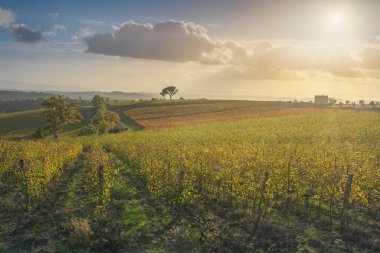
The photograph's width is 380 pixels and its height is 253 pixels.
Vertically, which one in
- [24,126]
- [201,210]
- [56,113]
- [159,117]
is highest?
[56,113]

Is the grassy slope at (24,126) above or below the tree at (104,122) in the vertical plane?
Answer: below

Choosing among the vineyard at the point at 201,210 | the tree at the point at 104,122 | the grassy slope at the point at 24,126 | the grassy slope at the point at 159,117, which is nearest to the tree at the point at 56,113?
the tree at the point at 104,122

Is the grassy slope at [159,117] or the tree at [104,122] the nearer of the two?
the tree at [104,122]

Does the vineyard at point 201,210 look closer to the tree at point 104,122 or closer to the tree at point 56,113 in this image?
the tree at point 56,113

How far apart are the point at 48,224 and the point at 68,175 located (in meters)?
10.0

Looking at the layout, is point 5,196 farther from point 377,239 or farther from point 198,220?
point 377,239

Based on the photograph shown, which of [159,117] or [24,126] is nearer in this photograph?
[24,126]

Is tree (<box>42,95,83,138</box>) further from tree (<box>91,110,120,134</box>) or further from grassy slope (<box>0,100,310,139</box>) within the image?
grassy slope (<box>0,100,310,139</box>)

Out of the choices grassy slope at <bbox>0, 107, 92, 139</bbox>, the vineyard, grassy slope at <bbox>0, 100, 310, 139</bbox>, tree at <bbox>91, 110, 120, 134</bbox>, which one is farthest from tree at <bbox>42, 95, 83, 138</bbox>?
the vineyard

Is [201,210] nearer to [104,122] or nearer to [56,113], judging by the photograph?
[56,113]

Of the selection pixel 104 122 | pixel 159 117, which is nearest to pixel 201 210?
pixel 104 122

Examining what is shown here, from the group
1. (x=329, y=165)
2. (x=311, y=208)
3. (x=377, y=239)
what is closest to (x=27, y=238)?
(x=311, y=208)

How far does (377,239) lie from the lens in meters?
12.7

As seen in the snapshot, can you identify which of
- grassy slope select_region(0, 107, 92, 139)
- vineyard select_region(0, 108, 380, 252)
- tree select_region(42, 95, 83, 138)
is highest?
tree select_region(42, 95, 83, 138)
